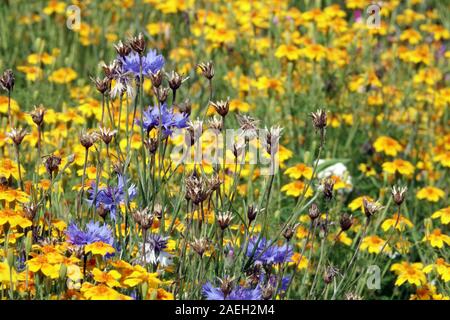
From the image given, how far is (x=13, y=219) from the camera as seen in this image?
2375 millimetres

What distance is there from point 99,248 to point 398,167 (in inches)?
75.2

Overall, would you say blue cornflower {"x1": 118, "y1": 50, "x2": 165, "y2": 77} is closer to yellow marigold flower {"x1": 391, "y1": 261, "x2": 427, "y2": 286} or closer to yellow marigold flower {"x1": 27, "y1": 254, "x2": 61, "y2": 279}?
yellow marigold flower {"x1": 27, "y1": 254, "x2": 61, "y2": 279}

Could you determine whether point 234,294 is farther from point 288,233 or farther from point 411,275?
point 411,275

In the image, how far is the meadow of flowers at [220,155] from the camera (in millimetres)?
2395

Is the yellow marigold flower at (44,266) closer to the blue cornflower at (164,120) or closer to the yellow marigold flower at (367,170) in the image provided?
the blue cornflower at (164,120)

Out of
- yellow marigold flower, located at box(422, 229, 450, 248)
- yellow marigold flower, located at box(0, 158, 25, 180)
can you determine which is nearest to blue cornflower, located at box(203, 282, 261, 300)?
yellow marigold flower, located at box(0, 158, 25, 180)

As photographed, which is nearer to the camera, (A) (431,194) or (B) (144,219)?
(B) (144,219)

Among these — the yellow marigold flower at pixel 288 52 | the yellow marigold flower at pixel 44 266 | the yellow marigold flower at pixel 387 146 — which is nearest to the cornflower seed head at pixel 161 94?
the yellow marigold flower at pixel 44 266

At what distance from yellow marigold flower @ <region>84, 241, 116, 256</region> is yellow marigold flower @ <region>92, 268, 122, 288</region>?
7cm

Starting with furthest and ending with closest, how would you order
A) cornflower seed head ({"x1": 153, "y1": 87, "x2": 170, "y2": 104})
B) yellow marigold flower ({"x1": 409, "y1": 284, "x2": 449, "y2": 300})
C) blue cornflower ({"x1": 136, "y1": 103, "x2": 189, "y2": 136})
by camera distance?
yellow marigold flower ({"x1": 409, "y1": 284, "x2": 449, "y2": 300}) < blue cornflower ({"x1": 136, "y1": 103, "x2": 189, "y2": 136}) < cornflower seed head ({"x1": 153, "y1": 87, "x2": 170, "y2": 104})

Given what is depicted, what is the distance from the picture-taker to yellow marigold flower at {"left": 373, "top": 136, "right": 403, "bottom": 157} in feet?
13.1

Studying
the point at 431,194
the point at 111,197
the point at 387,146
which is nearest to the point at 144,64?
the point at 111,197

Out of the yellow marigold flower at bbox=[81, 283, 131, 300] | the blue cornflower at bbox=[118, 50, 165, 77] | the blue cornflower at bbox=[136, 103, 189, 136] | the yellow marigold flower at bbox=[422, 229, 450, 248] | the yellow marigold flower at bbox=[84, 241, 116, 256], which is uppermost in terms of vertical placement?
the blue cornflower at bbox=[118, 50, 165, 77]

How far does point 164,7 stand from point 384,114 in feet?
4.29
